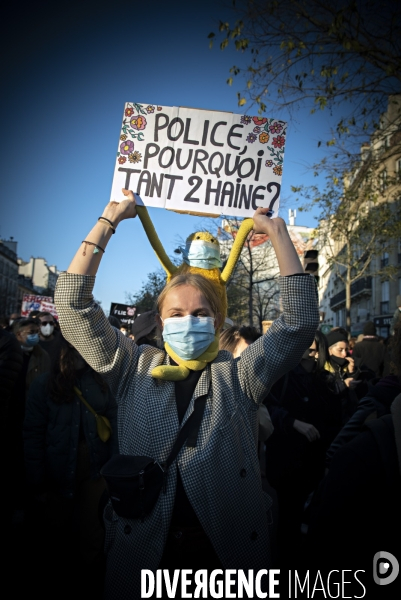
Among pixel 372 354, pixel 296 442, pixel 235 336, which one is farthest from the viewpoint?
pixel 372 354

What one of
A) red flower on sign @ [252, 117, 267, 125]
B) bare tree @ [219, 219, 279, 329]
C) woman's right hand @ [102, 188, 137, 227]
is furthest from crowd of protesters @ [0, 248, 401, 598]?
bare tree @ [219, 219, 279, 329]

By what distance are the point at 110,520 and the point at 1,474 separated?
11.0 ft

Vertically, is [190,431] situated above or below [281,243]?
below

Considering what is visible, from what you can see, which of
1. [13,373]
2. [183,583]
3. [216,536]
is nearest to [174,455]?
[216,536]

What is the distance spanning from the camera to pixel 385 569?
1393mm

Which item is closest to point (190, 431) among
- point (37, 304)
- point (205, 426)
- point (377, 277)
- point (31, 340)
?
point (205, 426)

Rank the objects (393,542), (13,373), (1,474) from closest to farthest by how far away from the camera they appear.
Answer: (393,542)
(13,373)
(1,474)

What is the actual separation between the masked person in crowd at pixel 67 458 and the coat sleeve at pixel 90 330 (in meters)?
1.89

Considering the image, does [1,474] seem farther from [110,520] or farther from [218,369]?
[218,369]

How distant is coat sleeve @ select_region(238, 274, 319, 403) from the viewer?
192 centimetres

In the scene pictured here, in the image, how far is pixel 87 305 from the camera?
1939 millimetres

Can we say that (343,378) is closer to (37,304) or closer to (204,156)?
(204,156)

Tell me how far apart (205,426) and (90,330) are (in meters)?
0.64

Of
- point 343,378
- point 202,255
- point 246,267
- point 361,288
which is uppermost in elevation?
point 361,288
